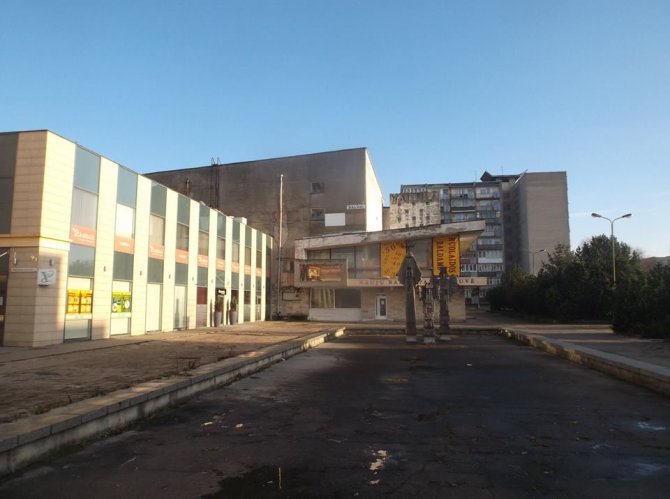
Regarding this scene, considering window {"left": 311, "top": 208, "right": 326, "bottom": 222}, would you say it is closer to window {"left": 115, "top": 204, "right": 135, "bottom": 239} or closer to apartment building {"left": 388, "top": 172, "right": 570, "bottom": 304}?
window {"left": 115, "top": 204, "right": 135, "bottom": 239}

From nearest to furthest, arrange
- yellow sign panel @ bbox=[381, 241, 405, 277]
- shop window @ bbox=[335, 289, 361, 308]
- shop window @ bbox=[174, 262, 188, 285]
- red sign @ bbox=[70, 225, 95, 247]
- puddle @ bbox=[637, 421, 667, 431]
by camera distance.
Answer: puddle @ bbox=[637, 421, 667, 431] → red sign @ bbox=[70, 225, 95, 247] → shop window @ bbox=[174, 262, 188, 285] → yellow sign panel @ bbox=[381, 241, 405, 277] → shop window @ bbox=[335, 289, 361, 308]

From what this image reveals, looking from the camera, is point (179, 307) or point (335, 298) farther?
point (335, 298)

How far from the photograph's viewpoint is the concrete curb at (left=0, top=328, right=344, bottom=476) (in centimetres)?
518

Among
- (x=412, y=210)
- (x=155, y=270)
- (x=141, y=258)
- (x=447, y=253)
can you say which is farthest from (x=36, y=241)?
(x=412, y=210)

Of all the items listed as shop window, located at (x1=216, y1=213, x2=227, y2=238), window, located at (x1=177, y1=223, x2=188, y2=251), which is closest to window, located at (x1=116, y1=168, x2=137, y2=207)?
window, located at (x1=177, y1=223, x2=188, y2=251)

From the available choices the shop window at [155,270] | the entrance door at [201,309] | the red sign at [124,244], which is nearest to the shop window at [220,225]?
the entrance door at [201,309]

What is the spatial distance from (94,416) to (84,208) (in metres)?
14.9

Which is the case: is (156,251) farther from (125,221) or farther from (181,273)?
(181,273)

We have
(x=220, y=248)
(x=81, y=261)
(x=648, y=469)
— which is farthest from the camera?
(x=220, y=248)

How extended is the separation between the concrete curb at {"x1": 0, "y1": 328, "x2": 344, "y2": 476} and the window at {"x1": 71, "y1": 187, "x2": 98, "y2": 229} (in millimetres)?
10978

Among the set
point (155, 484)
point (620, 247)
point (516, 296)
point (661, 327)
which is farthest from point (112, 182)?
point (516, 296)

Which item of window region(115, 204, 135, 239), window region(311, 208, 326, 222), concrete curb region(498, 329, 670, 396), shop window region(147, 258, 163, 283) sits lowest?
concrete curb region(498, 329, 670, 396)

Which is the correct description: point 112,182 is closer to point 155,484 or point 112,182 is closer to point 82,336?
point 82,336

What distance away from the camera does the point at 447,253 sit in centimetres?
4269
